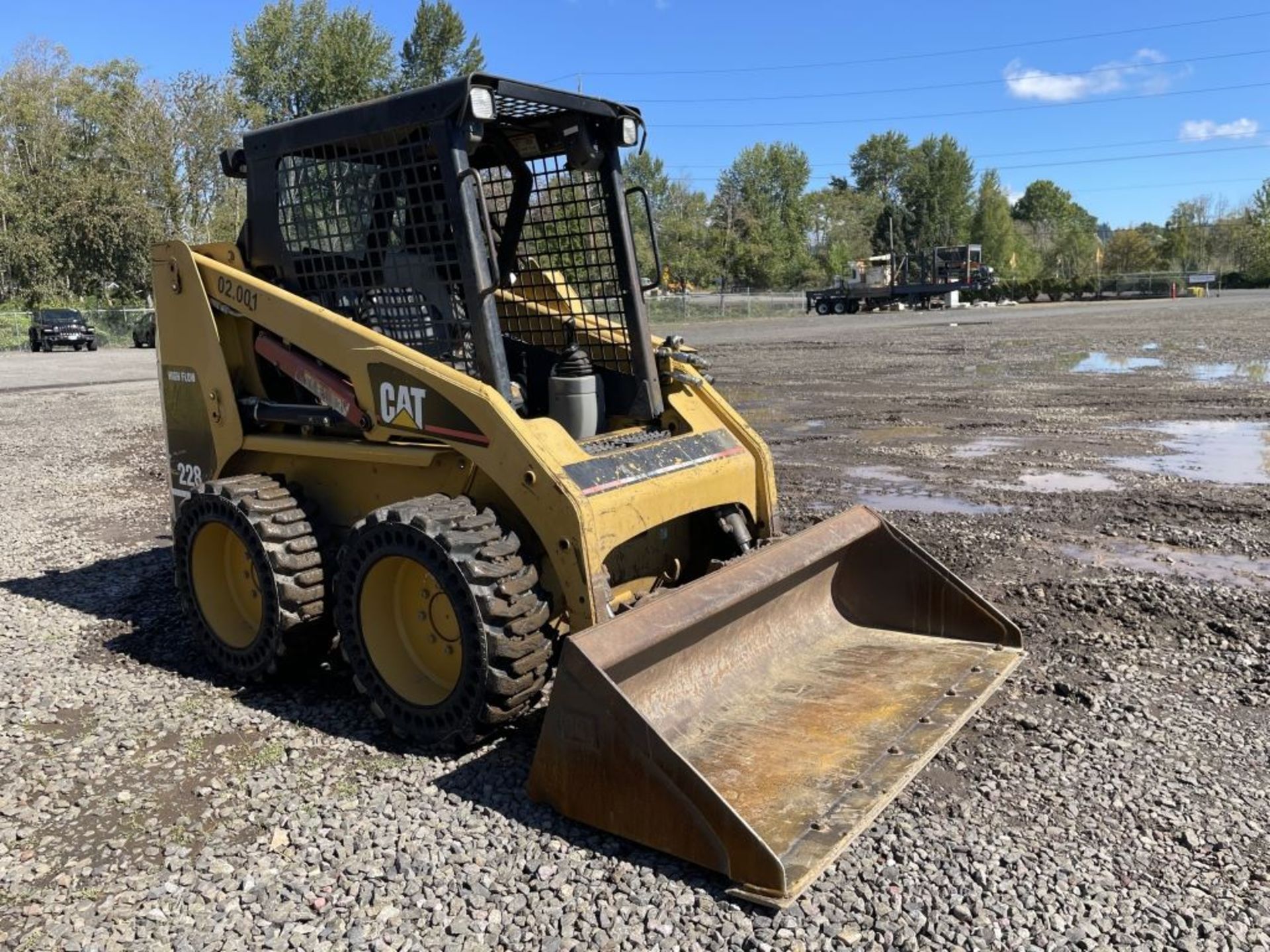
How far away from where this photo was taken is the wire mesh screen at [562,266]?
16.9 feet

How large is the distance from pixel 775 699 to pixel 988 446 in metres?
7.92

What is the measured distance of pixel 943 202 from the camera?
315ft

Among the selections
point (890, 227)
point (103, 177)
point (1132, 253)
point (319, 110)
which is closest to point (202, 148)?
point (103, 177)

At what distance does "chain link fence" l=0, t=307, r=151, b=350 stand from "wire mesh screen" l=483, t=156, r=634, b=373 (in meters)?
41.2

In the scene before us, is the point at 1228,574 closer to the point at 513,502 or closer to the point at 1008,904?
the point at 1008,904

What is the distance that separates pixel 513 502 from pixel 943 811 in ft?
6.45

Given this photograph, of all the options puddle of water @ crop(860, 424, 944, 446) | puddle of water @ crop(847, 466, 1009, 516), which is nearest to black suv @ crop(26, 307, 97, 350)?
puddle of water @ crop(860, 424, 944, 446)

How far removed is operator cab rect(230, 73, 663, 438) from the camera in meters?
4.33

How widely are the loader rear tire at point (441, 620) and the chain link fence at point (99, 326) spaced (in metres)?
42.2

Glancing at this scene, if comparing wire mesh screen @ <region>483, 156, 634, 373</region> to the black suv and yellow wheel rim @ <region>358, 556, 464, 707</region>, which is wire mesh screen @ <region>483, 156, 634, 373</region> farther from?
the black suv

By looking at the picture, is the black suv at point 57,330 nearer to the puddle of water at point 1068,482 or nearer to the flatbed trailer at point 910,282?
the flatbed trailer at point 910,282

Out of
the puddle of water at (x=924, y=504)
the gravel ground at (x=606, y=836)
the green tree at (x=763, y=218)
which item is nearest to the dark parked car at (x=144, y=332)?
the gravel ground at (x=606, y=836)

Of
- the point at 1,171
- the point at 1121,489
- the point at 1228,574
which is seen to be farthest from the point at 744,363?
the point at 1,171

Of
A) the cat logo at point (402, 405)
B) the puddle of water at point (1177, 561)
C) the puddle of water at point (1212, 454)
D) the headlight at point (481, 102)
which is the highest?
the headlight at point (481, 102)
